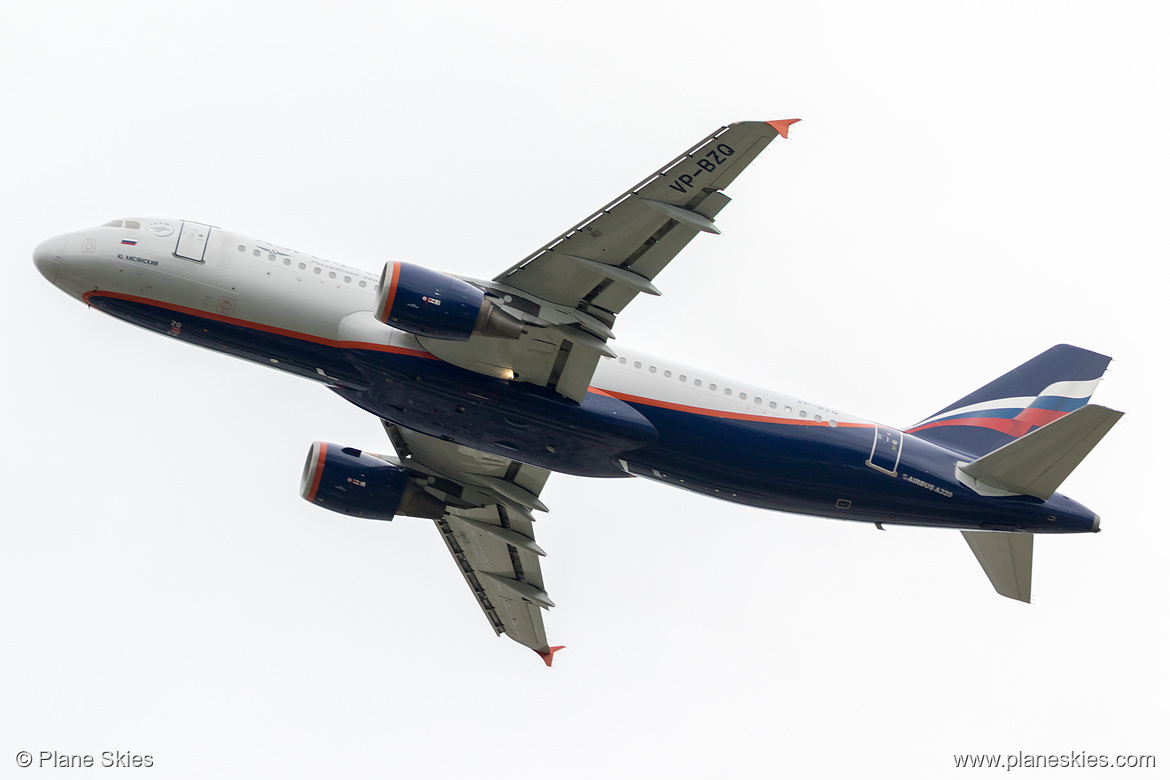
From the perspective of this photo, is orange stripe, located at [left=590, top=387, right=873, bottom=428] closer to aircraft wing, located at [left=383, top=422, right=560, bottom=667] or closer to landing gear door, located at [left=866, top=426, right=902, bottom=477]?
landing gear door, located at [left=866, top=426, right=902, bottom=477]

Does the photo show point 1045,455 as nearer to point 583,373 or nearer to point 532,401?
point 583,373

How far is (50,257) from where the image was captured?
31.4 metres

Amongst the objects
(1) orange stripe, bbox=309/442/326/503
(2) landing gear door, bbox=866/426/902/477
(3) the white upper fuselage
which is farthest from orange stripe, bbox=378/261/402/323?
(2) landing gear door, bbox=866/426/902/477

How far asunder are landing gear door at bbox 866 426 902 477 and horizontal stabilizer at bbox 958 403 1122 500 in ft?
6.75

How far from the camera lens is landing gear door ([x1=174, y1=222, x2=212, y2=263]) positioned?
31266mm

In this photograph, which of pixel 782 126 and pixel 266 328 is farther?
pixel 266 328

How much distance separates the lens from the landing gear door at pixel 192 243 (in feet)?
103

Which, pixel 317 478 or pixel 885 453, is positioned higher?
pixel 885 453

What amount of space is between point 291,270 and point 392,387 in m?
4.32

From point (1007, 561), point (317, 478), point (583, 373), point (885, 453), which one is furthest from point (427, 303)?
point (1007, 561)

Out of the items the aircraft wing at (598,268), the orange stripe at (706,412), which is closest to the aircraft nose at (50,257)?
the aircraft wing at (598,268)

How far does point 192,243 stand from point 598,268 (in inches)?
454

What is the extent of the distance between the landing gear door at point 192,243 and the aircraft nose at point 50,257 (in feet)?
10.7

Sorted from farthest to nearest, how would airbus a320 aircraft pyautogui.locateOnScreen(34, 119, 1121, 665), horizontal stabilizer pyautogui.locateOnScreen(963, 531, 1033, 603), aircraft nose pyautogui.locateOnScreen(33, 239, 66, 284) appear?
horizontal stabilizer pyautogui.locateOnScreen(963, 531, 1033, 603), aircraft nose pyautogui.locateOnScreen(33, 239, 66, 284), airbus a320 aircraft pyautogui.locateOnScreen(34, 119, 1121, 665)
